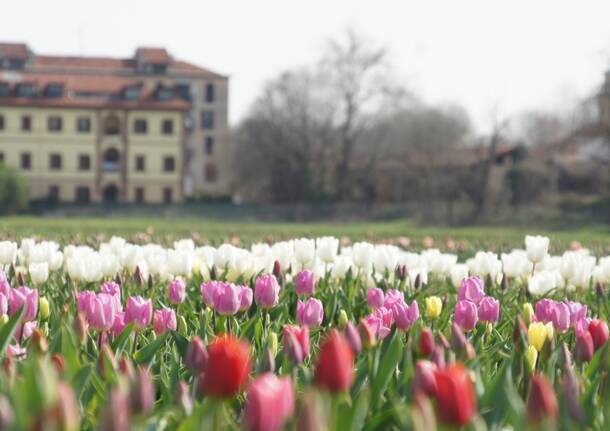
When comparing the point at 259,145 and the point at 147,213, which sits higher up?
the point at 259,145

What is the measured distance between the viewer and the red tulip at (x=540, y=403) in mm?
1665

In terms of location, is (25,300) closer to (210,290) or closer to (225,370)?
(210,290)

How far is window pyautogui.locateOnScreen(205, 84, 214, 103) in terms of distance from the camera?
73438 mm

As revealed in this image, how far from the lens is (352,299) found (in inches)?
199

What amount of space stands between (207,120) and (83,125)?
16528mm

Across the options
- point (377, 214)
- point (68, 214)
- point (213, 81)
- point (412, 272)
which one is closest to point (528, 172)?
point (377, 214)

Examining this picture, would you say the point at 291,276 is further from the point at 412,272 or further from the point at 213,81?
the point at 213,81

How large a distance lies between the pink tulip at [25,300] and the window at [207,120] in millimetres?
72197

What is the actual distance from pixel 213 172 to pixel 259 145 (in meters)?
19.8

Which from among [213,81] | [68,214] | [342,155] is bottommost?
[68,214]

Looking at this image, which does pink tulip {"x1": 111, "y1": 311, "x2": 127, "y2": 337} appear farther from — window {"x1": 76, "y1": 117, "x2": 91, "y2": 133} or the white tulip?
window {"x1": 76, "y1": 117, "x2": 91, "y2": 133}

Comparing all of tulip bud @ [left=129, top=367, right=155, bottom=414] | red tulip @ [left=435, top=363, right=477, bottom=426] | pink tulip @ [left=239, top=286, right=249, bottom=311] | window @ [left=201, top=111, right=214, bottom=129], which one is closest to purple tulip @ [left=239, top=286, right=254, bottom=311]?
pink tulip @ [left=239, top=286, right=249, bottom=311]

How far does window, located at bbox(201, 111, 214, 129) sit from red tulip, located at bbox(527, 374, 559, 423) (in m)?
74.1

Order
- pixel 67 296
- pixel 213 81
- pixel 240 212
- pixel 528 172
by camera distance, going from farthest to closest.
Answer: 1. pixel 213 81
2. pixel 240 212
3. pixel 528 172
4. pixel 67 296
